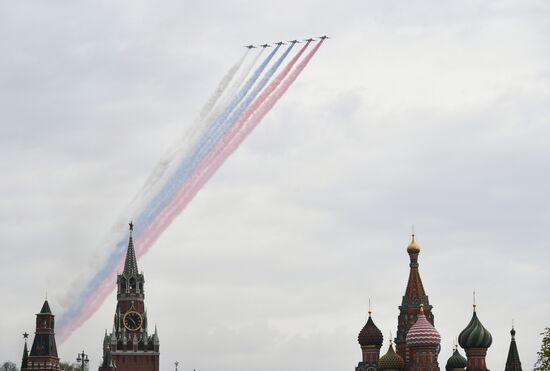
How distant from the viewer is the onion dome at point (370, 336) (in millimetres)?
196500

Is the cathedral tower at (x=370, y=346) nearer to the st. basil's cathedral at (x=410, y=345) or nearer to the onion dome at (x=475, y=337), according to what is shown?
A: the st. basil's cathedral at (x=410, y=345)

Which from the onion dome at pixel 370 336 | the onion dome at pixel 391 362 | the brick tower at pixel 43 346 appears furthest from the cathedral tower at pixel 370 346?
the brick tower at pixel 43 346

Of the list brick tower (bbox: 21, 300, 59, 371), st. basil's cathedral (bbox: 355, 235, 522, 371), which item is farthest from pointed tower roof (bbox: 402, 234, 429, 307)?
brick tower (bbox: 21, 300, 59, 371)

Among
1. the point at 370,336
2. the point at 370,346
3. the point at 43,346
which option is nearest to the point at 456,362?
the point at 370,346

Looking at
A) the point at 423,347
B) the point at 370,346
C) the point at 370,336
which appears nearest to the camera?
the point at 423,347

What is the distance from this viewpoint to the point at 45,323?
604 feet

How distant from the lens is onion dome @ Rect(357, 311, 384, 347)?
196 meters

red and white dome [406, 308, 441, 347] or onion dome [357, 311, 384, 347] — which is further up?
onion dome [357, 311, 384, 347]

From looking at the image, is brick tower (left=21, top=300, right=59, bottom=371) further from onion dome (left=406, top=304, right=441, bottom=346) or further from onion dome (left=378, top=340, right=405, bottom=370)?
onion dome (left=406, top=304, right=441, bottom=346)

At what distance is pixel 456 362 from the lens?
621 ft

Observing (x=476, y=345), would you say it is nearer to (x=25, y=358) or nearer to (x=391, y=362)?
(x=391, y=362)

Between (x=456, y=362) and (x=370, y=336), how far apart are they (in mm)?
12876

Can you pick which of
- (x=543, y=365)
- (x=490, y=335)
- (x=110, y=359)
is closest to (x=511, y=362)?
(x=490, y=335)

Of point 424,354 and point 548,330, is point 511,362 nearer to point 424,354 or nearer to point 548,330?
point 424,354
